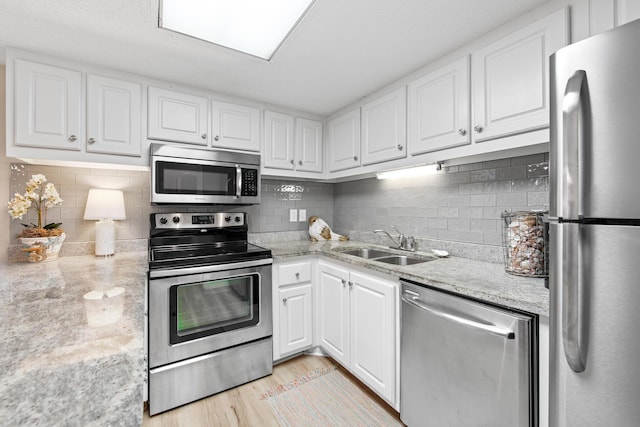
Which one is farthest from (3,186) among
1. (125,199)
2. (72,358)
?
(72,358)

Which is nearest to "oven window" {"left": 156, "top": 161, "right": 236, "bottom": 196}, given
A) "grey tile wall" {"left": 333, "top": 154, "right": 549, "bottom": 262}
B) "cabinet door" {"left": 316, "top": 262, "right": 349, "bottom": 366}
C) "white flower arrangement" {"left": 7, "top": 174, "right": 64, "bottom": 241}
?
"white flower arrangement" {"left": 7, "top": 174, "right": 64, "bottom": 241}

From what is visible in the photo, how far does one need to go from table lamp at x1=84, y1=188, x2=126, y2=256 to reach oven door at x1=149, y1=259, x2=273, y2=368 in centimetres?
61

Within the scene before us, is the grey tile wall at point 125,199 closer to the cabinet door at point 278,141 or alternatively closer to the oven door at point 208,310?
the cabinet door at point 278,141

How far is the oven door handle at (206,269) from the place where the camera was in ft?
5.51

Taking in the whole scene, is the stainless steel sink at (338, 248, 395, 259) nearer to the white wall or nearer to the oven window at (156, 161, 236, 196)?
the oven window at (156, 161, 236, 196)

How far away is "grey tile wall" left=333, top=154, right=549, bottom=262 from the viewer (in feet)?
5.33

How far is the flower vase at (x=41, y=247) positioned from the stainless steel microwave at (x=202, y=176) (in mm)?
615

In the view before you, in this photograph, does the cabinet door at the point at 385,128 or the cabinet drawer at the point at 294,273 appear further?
the cabinet drawer at the point at 294,273

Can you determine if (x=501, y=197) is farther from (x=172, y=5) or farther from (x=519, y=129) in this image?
(x=172, y=5)

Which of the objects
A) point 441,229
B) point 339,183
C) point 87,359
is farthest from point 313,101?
point 87,359

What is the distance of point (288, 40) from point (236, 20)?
11.3 inches

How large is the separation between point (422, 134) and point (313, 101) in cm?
104

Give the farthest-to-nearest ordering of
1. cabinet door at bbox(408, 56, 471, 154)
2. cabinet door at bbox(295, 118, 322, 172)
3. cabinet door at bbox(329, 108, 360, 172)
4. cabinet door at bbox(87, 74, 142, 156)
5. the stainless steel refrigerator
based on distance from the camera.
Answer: cabinet door at bbox(295, 118, 322, 172)
cabinet door at bbox(329, 108, 360, 172)
cabinet door at bbox(87, 74, 142, 156)
cabinet door at bbox(408, 56, 471, 154)
the stainless steel refrigerator

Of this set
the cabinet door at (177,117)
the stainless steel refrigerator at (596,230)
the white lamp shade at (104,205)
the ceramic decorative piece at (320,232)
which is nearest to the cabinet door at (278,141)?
the cabinet door at (177,117)
